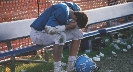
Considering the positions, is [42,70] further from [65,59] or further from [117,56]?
[117,56]

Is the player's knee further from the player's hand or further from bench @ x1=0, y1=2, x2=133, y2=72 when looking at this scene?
bench @ x1=0, y1=2, x2=133, y2=72

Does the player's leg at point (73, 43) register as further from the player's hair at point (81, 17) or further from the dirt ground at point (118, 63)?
the dirt ground at point (118, 63)

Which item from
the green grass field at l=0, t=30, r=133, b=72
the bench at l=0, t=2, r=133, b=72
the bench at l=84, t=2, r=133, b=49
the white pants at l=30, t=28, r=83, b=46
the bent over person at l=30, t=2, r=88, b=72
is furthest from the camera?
the bench at l=84, t=2, r=133, b=49

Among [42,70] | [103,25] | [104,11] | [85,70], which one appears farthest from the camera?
[103,25]

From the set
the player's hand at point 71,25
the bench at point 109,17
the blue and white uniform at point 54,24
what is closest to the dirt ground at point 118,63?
the bench at point 109,17

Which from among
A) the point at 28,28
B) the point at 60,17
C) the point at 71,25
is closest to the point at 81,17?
the point at 71,25

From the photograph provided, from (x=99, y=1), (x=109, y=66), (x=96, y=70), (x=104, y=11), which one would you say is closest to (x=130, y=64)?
(x=109, y=66)

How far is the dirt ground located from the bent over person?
2.64 ft

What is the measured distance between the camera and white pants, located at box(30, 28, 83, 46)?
5.58 m

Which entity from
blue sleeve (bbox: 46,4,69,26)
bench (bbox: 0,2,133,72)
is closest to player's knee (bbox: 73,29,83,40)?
blue sleeve (bbox: 46,4,69,26)

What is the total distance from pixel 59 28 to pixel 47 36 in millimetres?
329

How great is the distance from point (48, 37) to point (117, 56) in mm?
1988

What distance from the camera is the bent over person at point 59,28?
17.6ft

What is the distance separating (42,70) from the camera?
6043 mm
